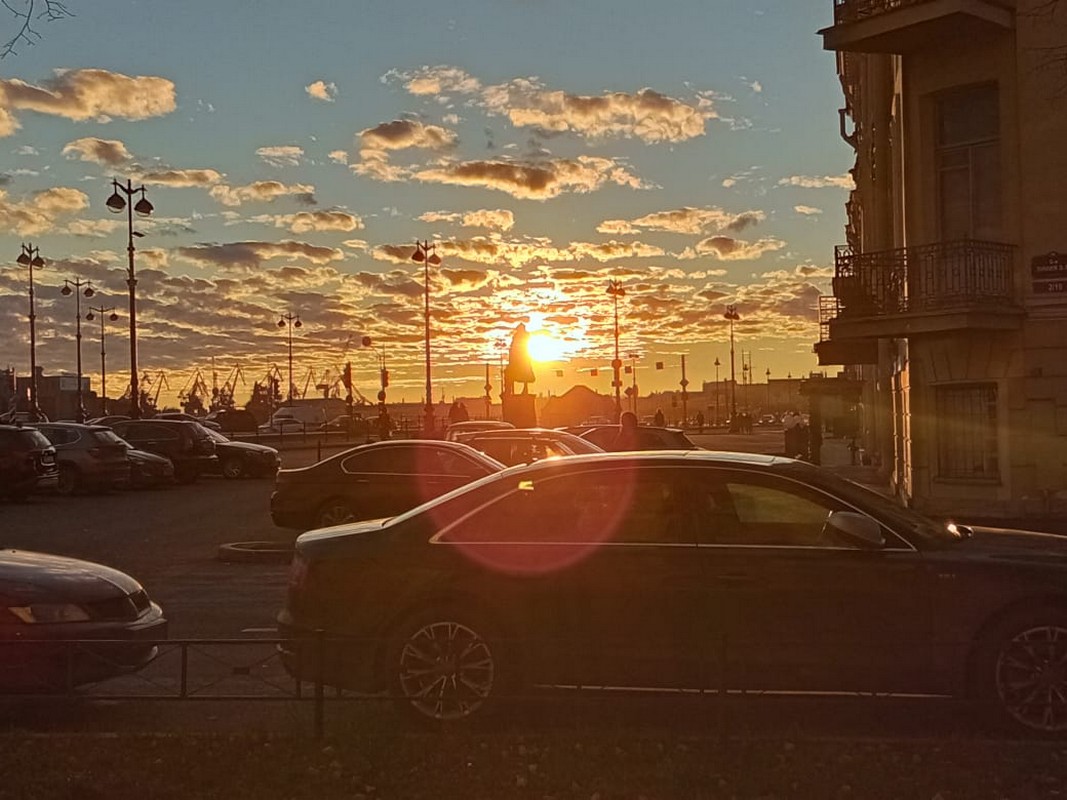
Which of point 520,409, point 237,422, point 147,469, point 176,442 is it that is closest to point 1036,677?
point 147,469

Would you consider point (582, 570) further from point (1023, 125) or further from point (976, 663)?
point (1023, 125)

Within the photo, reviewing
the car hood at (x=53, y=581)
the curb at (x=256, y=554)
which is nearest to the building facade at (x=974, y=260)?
the curb at (x=256, y=554)

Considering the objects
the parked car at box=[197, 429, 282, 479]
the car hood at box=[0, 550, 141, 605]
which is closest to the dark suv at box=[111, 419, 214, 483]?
the parked car at box=[197, 429, 282, 479]

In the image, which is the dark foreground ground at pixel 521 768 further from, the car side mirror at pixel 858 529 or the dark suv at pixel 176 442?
the dark suv at pixel 176 442

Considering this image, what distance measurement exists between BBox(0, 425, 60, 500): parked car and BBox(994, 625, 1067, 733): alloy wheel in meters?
23.5

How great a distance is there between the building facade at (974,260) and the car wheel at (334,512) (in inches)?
396

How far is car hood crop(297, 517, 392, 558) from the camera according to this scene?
7.54 meters

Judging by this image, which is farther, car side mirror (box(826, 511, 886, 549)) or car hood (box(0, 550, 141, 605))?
car hood (box(0, 550, 141, 605))

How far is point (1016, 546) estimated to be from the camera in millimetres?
7309

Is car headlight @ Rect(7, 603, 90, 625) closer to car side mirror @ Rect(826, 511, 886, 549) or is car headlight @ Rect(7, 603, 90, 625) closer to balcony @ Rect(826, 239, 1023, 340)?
car side mirror @ Rect(826, 511, 886, 549)

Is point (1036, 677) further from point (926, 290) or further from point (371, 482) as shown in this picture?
point (926, 290)

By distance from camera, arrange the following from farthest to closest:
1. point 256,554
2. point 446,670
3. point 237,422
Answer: point 237,422 < point 256,554 < point 446,670

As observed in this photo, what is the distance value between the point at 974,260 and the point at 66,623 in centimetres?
1697

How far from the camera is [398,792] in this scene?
5.78 m
